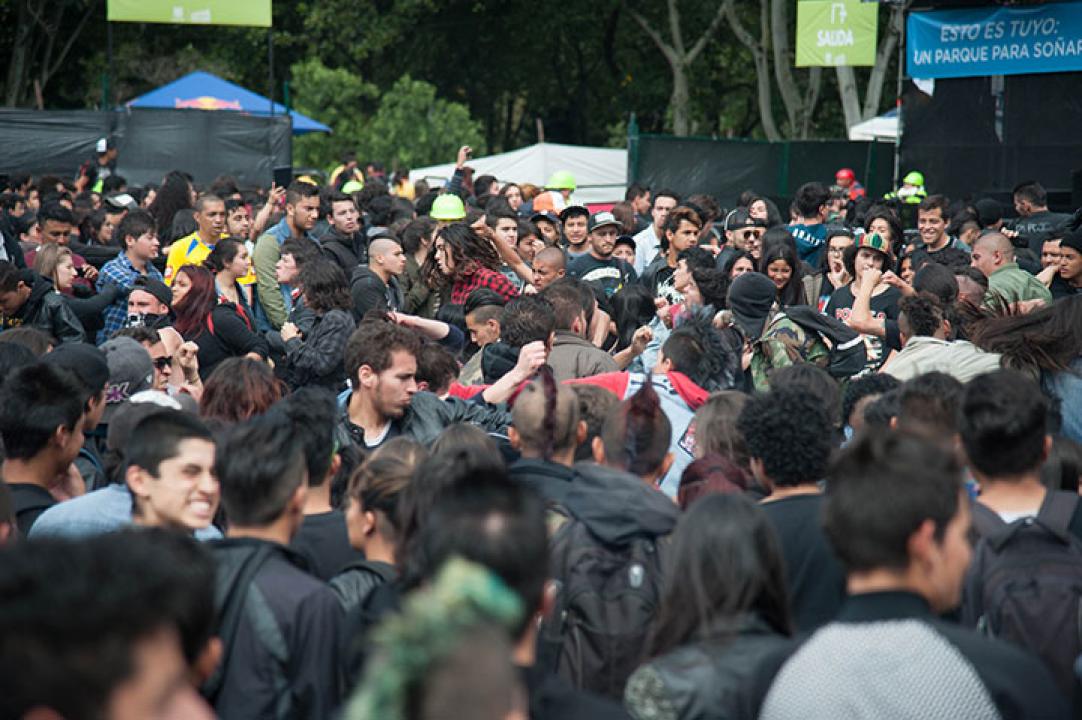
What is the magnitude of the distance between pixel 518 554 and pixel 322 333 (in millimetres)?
5134

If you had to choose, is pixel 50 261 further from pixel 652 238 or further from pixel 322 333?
pixel 652 238

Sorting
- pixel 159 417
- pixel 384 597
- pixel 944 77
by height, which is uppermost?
pixel 944 77

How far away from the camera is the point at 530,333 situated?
703cm

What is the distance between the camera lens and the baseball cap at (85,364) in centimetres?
541

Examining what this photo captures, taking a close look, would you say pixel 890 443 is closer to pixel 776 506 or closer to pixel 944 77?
pixel 776 506

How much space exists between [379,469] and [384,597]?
692 mm

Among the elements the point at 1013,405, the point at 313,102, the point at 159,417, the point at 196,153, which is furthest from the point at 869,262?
the point at 313,102

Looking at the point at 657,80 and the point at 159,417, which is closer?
the point at 159,417

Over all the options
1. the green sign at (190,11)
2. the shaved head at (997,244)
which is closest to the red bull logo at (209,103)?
the green sign at (190,11)

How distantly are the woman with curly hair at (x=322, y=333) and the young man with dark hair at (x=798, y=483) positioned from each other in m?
3.64

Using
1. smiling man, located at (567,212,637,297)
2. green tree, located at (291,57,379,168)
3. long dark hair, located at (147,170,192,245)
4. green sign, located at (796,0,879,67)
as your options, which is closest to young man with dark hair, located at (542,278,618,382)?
smiling man, located at (567,212,637,297)

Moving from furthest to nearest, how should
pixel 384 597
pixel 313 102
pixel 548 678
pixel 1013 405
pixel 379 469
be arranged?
pixel 313 102 < pixel 379 469 < pixel 1013 405 < pixel 384 597 < pixel 548 678

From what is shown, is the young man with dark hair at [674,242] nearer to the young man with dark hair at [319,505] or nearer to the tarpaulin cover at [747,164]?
the young man with dark hair at [319,505]

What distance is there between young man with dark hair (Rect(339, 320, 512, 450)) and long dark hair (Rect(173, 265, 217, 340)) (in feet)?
7.31
